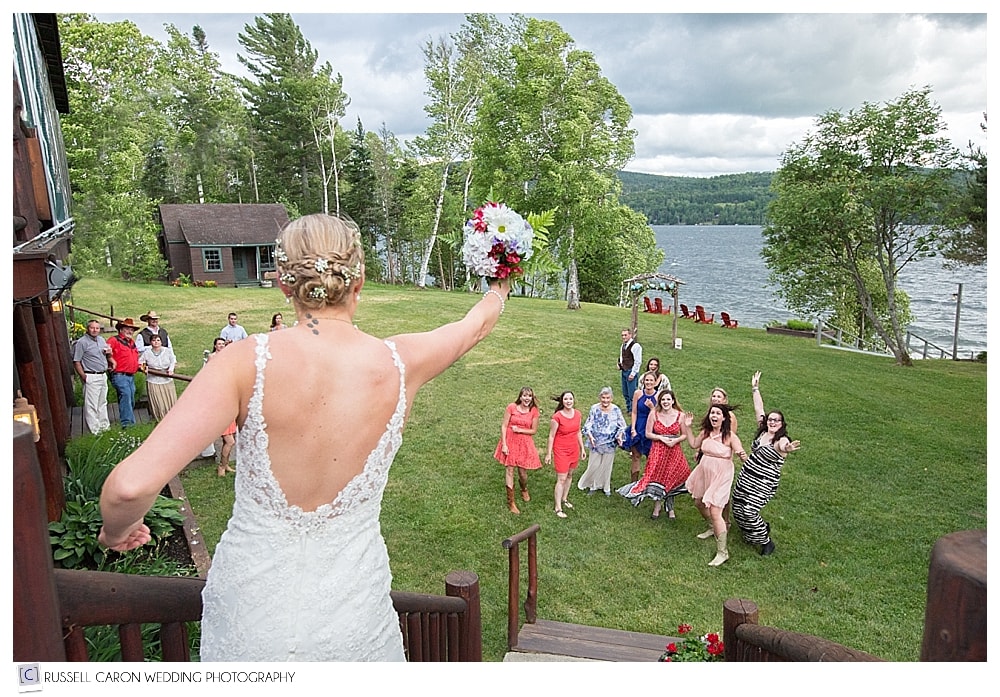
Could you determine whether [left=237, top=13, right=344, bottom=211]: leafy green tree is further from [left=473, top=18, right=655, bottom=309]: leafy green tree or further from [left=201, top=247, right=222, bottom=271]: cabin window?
[left=473, top=18, right=655, bottom=309]: leafy green tree

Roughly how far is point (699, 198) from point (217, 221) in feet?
12.4

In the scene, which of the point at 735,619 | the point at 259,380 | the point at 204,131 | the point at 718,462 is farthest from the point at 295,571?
the point at 204,131

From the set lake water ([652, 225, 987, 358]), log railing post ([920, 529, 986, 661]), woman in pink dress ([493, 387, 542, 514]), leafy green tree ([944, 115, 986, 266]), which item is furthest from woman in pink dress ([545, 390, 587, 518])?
leafy green tree ([944, 115, 986, 266])

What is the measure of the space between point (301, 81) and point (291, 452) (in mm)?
4892

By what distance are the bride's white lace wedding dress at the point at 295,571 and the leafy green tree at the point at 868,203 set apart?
6617 millimetres

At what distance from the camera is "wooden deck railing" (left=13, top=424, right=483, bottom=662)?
0.63m

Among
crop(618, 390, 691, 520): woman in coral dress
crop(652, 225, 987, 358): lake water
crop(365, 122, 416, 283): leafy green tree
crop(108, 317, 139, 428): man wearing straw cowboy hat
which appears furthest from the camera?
crop(652, 225, 987, 358): lake water

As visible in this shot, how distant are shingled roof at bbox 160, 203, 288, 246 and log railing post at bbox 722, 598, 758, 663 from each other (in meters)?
4.63

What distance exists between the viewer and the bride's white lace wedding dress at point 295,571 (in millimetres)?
1208

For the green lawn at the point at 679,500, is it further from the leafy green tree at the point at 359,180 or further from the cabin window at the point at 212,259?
the leafy green tree at the point at 359,180

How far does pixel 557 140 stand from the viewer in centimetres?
691

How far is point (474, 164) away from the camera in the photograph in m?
6.23

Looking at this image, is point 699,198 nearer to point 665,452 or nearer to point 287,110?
point 665,452
